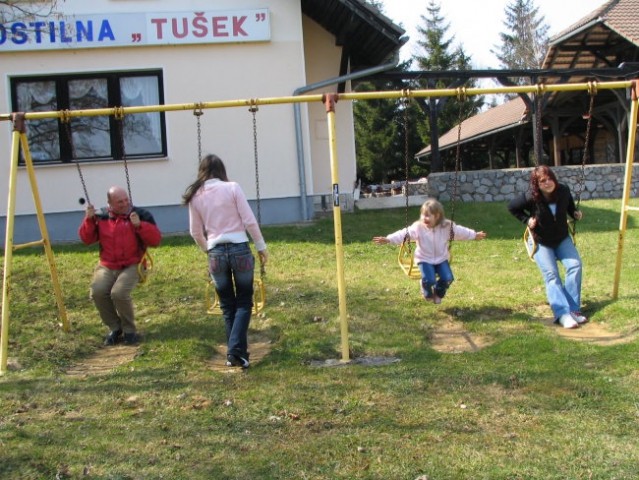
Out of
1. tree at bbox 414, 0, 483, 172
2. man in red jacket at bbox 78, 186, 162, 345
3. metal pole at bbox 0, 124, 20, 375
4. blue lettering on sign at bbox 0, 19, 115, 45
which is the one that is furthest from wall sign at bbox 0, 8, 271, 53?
tree at bbox 414, 0, 483, 172

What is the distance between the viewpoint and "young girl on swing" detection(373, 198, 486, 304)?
6633mm

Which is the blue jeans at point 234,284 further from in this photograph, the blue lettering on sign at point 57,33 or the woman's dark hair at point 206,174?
the blue lettering on sign at point 57,33

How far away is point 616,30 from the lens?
17297 millimetres

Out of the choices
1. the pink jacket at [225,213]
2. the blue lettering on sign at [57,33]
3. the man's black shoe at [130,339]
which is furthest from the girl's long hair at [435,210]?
the blue lettering on sign at [57,33]

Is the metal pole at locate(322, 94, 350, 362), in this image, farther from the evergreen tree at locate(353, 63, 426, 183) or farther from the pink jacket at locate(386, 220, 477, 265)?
the evergreen tree at locate(353, 63, 426, 183)

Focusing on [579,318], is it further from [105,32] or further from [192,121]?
[105,32]

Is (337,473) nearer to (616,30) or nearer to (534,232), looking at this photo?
(534,232)

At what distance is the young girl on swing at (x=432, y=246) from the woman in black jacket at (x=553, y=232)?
1.69 ft

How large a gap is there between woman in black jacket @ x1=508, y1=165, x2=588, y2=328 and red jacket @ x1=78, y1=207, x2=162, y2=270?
349cm

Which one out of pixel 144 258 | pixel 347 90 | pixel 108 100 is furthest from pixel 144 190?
pixel 144 258

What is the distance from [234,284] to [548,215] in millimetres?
3098

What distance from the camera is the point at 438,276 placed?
6.70 meters

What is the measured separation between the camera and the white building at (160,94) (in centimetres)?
1216

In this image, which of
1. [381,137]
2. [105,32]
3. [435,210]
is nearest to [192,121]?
[105,32]
